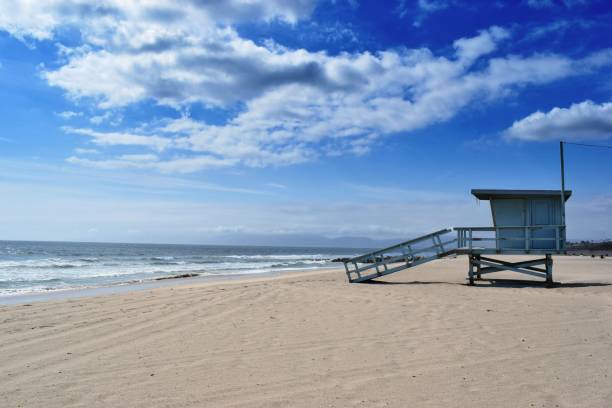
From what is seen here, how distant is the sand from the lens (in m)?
4.87

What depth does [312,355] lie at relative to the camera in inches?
256

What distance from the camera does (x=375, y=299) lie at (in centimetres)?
1255

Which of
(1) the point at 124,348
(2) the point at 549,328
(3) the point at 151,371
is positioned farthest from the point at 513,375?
(1) the point at 124,348

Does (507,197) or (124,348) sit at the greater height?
(507,197)

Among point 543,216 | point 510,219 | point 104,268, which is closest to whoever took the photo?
point 543,216

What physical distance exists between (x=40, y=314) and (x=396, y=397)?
946 cm

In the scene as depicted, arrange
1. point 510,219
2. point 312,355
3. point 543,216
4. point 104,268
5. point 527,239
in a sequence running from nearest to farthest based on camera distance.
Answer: point 312,355 → point 527,239 → point 543,216 → point 510,219 → point 104,268

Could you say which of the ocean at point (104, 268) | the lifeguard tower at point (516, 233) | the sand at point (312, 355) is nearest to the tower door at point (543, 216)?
the lifeguard tower at point (516, 233)

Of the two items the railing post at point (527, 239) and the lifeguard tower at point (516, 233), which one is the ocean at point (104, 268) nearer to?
the lifeguard tower at point (516, 233)

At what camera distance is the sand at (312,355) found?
4871mm

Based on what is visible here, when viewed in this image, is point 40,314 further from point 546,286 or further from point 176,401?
point 546,286

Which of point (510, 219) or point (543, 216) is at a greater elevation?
point (543, 216)

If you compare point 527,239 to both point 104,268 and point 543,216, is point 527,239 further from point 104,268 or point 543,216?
point 104,268

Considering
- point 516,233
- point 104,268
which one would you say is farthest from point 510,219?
point 104,268
